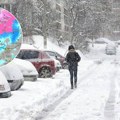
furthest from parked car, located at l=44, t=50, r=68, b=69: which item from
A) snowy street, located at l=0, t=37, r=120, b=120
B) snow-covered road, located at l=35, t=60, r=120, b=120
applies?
snow-covered road, located at l=35, t=60, r=120, b=120

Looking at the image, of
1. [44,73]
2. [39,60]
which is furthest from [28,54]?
[44,73]

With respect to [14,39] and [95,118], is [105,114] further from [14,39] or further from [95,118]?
[14,39]

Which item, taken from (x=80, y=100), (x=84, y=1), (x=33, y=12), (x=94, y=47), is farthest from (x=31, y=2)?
(x=80, y=100)

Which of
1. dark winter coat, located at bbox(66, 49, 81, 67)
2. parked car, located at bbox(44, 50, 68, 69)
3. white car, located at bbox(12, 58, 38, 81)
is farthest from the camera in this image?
parked car, located at bbox(44, 50, 68, 69)

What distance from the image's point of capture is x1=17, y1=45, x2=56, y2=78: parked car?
2373 centimetres

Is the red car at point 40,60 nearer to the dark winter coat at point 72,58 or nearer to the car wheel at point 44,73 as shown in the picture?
the car wheel at point 44,73

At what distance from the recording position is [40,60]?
24.0m

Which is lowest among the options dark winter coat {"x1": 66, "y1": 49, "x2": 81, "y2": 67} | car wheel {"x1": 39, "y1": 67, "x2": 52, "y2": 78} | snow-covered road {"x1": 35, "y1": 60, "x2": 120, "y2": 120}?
snow-covered road {"x1": 35, "y1": 60, "x2": 120, "y2": 120}

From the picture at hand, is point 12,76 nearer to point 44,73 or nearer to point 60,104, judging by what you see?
point 60,104

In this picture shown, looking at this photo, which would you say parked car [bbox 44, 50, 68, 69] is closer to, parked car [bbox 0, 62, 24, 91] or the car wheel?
the car wheel

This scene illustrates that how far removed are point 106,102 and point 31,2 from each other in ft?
126

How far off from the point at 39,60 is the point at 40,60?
0.05 metres

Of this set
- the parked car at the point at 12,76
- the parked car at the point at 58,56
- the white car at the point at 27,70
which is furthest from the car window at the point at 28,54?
the parked car at the point at 12,76

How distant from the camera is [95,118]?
1093 centimetres
